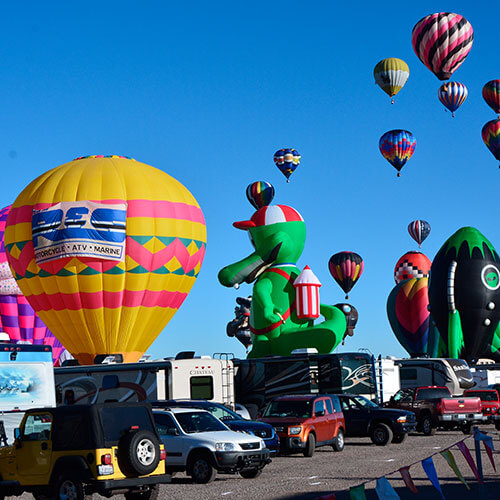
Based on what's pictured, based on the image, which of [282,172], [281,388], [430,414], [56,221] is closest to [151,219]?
[56,221]

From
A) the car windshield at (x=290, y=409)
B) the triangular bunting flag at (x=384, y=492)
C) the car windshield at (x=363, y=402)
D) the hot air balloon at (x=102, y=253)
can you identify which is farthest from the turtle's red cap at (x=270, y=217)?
the triangular bunting flag at (x=384, y=492)

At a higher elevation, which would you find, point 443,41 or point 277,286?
point 443,41

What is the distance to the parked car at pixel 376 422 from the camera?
2945cm

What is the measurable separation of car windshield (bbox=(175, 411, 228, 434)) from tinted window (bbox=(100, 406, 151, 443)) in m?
4.88

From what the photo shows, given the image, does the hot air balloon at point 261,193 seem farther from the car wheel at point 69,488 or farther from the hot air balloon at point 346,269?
the car wheel at point 69,488

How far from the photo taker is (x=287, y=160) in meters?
64.3

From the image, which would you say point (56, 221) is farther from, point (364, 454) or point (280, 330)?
point (364, 454)

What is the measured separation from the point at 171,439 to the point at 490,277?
42518 millimetres

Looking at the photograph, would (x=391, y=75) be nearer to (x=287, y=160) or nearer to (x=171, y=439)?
(x=287, y=160)

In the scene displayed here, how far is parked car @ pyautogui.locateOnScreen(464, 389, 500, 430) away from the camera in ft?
117

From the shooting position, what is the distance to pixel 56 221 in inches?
1665

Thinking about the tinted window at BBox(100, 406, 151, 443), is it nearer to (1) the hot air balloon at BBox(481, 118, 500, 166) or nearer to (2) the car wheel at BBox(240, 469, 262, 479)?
(2) the car wheel at BBox(240, 469, 262, 479)

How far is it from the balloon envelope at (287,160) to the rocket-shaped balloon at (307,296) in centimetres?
2177

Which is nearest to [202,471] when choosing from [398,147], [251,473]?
[251,473]
